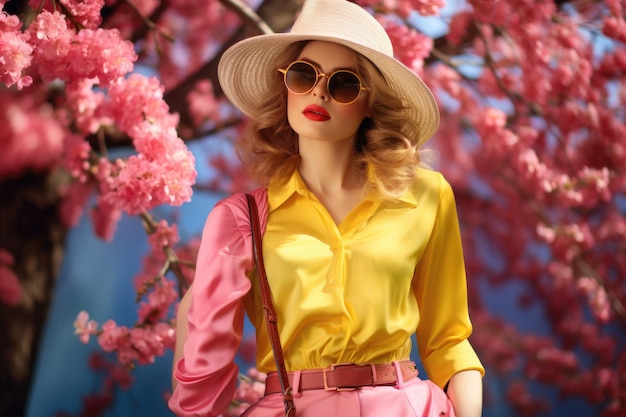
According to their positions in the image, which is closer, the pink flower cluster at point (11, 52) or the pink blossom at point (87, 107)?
the pink flower cluster at point (11, 52)

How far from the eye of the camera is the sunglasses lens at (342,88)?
1.74 m

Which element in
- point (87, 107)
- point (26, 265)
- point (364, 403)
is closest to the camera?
point (364, 403)

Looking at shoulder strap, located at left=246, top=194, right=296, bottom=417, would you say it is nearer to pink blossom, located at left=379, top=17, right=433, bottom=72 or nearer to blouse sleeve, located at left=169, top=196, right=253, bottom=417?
blouse sleeve, located at left=169, top=196, right=253, bottom=417

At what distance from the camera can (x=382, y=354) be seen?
1660 millimetres

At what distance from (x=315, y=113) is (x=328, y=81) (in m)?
0.08

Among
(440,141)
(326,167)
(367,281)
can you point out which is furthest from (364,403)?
(440,141)

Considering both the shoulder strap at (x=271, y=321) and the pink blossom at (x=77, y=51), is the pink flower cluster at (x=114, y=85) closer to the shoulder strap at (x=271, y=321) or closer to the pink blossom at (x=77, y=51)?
the pink blossom at (x=77, y=51)

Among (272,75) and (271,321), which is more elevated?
(272,75)

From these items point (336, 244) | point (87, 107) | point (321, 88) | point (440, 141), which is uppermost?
point (321, 88)

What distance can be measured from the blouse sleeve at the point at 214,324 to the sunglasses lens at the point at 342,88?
14.3 inches

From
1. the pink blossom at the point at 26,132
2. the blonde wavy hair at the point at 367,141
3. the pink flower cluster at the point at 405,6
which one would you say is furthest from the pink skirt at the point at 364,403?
the pink blossom at the point at 26,132

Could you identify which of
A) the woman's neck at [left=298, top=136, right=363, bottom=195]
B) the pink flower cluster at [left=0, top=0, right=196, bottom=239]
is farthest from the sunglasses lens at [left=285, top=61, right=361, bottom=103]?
the pink flower cluster at [left=0, top=0, right=196, bottom=239]

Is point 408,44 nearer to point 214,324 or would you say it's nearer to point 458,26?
point 458,26

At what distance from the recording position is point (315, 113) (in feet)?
5.72
